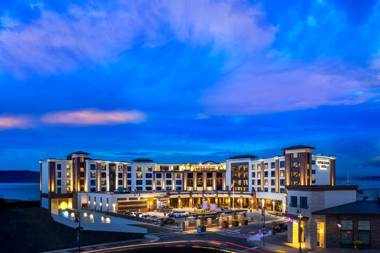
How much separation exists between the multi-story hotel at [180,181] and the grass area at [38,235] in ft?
47.0

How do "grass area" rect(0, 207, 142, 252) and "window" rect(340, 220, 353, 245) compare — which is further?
"grass area" rect(0, 207, 142, 252)

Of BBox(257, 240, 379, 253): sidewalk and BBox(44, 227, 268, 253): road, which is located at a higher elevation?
BBox(257, 240, 379, 253): sidewalk

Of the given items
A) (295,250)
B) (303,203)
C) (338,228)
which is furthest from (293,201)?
(295,250)

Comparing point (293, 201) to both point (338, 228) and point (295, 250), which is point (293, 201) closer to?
point (338, 228)

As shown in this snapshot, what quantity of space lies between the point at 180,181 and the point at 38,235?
6964 cm

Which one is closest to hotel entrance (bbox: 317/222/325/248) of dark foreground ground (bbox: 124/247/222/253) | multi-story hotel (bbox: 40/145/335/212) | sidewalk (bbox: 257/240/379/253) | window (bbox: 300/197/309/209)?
sidewalk (bbox: 257/240/379/253)

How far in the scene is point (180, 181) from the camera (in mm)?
146000

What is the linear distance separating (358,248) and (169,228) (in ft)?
115

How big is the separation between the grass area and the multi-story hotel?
47.0 feet

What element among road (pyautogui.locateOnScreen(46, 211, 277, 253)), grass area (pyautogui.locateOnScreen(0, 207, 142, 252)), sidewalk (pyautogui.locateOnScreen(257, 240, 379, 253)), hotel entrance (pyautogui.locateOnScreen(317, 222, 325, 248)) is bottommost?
grass area (pyautogui.locateOnScreen(0, 207, 142, 252))

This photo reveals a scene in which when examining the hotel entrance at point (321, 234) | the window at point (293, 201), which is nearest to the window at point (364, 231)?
the hotel entrance at point (321, 234)

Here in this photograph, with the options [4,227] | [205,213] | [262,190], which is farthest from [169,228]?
[262,190]

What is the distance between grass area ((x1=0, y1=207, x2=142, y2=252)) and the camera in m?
67.1

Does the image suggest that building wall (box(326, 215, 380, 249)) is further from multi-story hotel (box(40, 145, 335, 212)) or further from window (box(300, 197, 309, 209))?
multi-story hotel (box(40, 145, 335, 212))
